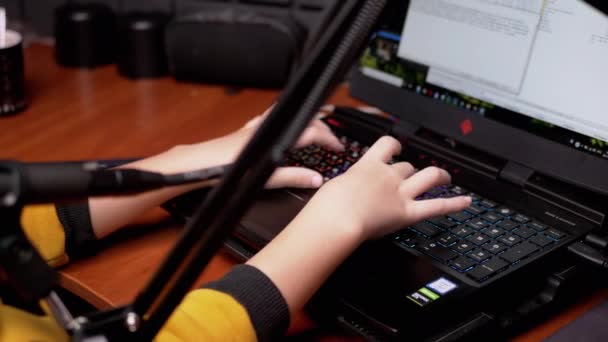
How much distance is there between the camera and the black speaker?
974 mm

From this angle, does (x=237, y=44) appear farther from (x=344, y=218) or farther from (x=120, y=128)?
(x=344, y=218)

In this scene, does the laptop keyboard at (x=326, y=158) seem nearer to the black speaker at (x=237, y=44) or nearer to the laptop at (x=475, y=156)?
the laptop at (x=475, y=156)

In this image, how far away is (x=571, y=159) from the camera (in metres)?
0.65

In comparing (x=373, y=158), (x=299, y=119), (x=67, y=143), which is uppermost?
(x=299, y=119)

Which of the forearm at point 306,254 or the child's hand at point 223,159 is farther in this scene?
the child's hand at point 223,159

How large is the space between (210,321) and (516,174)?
369 mm

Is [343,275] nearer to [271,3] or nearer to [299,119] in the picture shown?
[299,119]

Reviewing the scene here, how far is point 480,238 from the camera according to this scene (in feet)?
1.94

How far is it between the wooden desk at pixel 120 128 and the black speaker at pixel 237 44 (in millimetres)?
35

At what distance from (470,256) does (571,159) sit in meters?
0.17

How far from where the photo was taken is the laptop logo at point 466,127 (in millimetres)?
737

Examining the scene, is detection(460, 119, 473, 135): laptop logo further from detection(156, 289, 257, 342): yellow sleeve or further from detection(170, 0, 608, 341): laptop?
detection(156, 289, 257, 342): yellow sleeve

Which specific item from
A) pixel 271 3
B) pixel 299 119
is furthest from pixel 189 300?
pixel 271 3

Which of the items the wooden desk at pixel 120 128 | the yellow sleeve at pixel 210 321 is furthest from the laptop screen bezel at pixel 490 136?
the yellow sleeve at pixel 210 321
